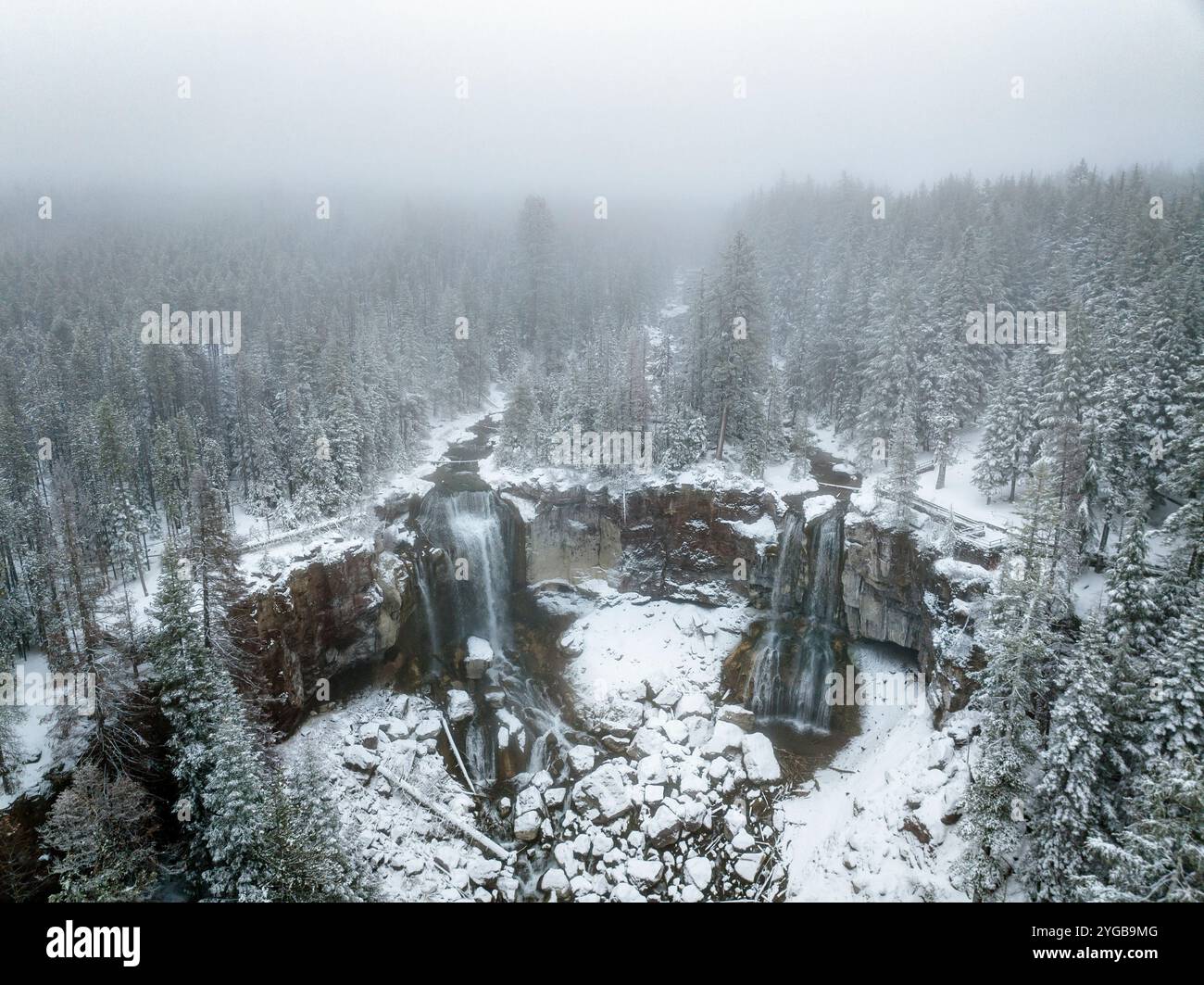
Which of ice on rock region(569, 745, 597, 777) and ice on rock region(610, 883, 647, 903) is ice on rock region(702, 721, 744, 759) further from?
ice on rock region(610, 883, 647, 903)

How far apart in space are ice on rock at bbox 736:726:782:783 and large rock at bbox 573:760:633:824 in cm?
637

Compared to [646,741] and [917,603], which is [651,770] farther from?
[917,603]

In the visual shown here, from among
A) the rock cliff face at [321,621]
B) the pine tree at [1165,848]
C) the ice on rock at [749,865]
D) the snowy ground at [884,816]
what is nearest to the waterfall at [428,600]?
the rock cliff face at [321,621]

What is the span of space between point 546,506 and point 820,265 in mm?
61427

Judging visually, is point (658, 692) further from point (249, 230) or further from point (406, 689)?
point (249, 230)

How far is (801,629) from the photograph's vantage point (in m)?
36.5

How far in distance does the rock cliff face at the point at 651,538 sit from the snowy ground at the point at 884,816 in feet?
40.8

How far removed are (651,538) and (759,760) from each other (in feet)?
54.4

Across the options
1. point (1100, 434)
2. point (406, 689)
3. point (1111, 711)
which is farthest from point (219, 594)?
point (1100, 434)

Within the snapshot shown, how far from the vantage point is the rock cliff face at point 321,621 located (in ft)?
95.9

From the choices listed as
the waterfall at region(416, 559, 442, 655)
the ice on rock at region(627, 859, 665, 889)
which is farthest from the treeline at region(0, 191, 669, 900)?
the ice on rock at region(627, 859, 665, 889)

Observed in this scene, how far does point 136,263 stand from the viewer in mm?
90562

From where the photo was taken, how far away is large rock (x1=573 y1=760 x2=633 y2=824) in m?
27.7

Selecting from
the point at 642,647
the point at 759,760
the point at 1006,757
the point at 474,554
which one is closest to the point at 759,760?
the point at 759,760
